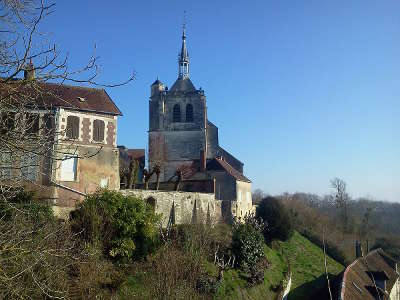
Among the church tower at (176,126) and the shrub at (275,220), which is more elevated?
the church tower at (176,126)

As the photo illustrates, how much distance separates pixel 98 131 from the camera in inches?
871

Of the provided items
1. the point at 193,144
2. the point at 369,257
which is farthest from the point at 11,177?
the point at 193,144

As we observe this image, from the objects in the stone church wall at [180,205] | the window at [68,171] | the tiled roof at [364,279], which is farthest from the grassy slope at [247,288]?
the window at [68,171]

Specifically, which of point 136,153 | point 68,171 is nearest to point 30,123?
point 68,171

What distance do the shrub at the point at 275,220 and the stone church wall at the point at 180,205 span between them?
4829 millimetres

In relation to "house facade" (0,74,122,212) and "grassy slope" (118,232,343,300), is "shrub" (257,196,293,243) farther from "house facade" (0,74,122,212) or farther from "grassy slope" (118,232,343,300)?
"house facade" (0,74,122,212)

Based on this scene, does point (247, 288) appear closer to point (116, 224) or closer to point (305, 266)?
point (116, 224)

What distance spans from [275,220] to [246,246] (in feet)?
31.1

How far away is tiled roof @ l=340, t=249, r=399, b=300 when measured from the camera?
20.4 metres

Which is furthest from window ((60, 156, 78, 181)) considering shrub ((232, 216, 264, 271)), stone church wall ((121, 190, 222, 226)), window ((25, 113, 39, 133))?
window ((25, 113, 39, 133))

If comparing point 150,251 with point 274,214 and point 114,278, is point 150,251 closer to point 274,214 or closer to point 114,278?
point 114,278

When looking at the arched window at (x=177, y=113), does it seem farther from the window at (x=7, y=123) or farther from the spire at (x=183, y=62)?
the window at (x=7, y=123)

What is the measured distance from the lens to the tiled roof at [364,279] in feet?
66.8

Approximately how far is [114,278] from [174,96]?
2944 centimetres
